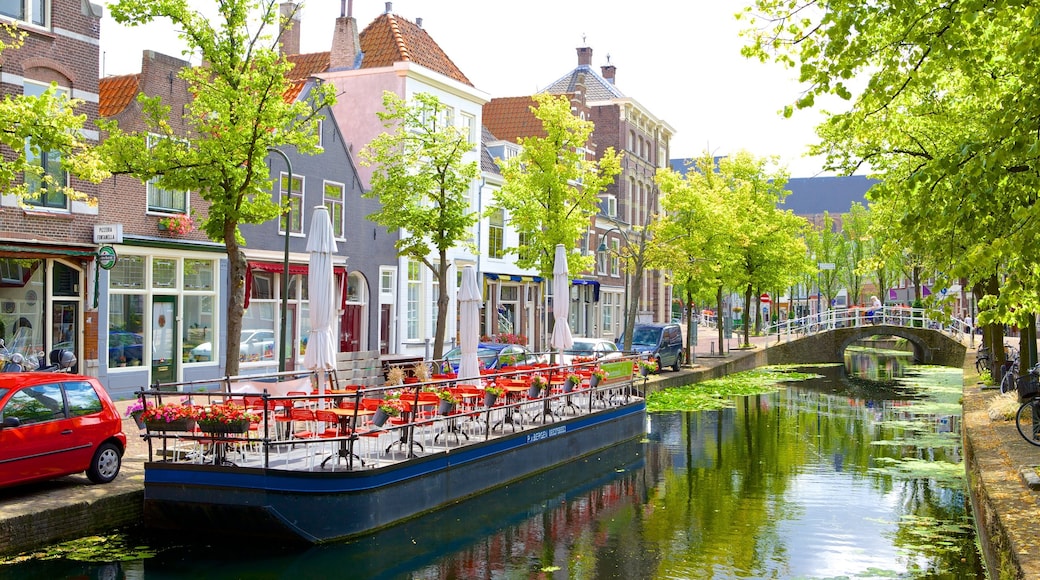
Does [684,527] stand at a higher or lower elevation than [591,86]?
lower

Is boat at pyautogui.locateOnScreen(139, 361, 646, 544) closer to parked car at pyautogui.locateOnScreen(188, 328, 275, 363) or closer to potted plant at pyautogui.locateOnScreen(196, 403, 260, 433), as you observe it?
potted plant at pyautogui.locateOnScreen(196, 403, 260, 433)

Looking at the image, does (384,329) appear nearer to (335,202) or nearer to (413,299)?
(413,299)

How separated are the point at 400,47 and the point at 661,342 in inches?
542

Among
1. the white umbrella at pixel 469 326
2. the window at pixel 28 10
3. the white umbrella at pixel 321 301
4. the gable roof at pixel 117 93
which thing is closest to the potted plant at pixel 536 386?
the white umbrella at pixel 469 326

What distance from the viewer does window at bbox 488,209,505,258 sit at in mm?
36844

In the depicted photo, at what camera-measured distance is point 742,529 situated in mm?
13352

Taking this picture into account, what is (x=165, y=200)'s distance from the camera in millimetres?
22562

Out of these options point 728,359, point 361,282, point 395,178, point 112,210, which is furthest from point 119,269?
point 728,359

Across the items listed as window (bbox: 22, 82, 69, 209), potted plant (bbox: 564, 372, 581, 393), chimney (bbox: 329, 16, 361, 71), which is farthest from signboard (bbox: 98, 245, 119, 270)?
chimney (bbox: 329, 16, 361, 71)

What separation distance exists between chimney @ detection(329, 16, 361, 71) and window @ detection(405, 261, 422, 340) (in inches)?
297

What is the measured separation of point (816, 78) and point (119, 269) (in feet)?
55.4

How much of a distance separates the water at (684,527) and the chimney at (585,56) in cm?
3867

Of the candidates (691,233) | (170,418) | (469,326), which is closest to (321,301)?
(170,418)

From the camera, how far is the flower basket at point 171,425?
1170 cm
